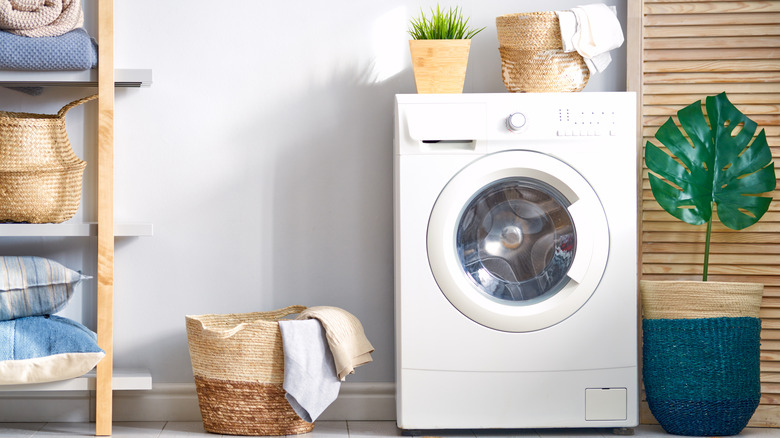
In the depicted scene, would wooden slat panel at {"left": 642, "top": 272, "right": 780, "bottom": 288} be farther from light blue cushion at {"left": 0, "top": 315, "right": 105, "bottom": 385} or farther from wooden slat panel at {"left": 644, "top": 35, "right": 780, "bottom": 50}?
light blue cushion at {"left": 0, "top": 315, "right": 105, "bottom": 385}

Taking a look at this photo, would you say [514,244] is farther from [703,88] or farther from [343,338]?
[703,88]

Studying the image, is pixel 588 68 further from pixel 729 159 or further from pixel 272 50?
pixel 272 50

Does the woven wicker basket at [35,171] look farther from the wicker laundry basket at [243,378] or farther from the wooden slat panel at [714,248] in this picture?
the wooden slat panel at [714,248]

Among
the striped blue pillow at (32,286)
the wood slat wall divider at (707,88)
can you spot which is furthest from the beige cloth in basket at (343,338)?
the wood slat wall divider at (707,88)

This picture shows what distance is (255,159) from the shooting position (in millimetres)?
2113

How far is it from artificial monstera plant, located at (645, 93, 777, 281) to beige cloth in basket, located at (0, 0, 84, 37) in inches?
61.1

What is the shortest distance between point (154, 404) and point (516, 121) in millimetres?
1273

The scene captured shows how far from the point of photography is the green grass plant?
1963mm

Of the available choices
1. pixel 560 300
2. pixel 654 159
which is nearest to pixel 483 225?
pixel 560 300

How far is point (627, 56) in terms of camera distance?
2.12 meters

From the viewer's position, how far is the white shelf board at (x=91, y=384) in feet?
5.88

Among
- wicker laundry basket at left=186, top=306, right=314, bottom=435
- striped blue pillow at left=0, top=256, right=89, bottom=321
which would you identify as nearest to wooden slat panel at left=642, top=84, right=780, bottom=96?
wicker laundry basket at left=186, top=306, right=314, bottom=435

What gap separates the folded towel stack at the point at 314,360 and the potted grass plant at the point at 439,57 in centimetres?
68

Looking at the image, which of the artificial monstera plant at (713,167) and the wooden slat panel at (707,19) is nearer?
the artificial monstera plant at (713,167)
